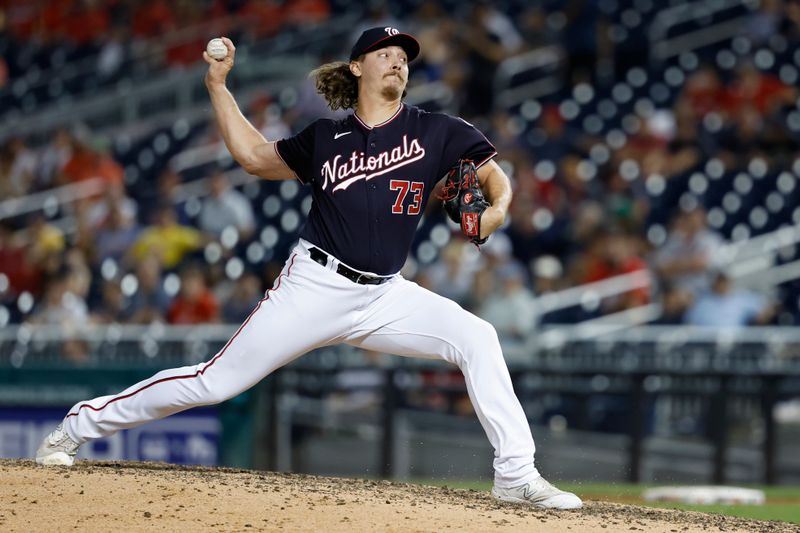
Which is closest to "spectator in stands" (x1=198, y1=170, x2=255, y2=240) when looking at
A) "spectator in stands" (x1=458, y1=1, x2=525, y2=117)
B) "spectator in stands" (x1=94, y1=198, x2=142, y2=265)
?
"spectator in stands" (x1=94, y1=198, x2=142, y2=265)

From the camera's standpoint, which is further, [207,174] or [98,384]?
[207,174]

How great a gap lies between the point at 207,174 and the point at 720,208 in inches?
191

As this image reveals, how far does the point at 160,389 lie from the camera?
5270 millimetres

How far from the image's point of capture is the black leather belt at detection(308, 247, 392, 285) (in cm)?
514

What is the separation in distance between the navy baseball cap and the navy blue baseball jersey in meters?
0.26

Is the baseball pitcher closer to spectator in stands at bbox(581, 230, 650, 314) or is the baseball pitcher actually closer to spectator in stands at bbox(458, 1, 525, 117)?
spectator in stands at bbox(581, 230, 650, 314)

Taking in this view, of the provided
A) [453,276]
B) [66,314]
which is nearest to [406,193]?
[453,276]

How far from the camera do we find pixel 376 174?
518 centimetres

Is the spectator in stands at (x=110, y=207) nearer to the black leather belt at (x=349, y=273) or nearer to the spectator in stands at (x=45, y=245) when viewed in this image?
the spectator in stands at (x=45, y=245)

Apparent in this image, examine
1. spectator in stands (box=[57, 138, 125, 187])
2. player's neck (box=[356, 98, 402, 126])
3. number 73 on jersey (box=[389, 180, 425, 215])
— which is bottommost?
number 73 on jersey (box=[389, 180, 425, 215])

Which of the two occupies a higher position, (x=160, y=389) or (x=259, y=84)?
(x=259, y=84)

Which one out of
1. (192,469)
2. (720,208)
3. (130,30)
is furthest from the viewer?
(130,30)

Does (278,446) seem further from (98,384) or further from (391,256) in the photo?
(391,256)

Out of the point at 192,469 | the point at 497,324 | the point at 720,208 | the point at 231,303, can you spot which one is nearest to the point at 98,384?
the point at 231,303
